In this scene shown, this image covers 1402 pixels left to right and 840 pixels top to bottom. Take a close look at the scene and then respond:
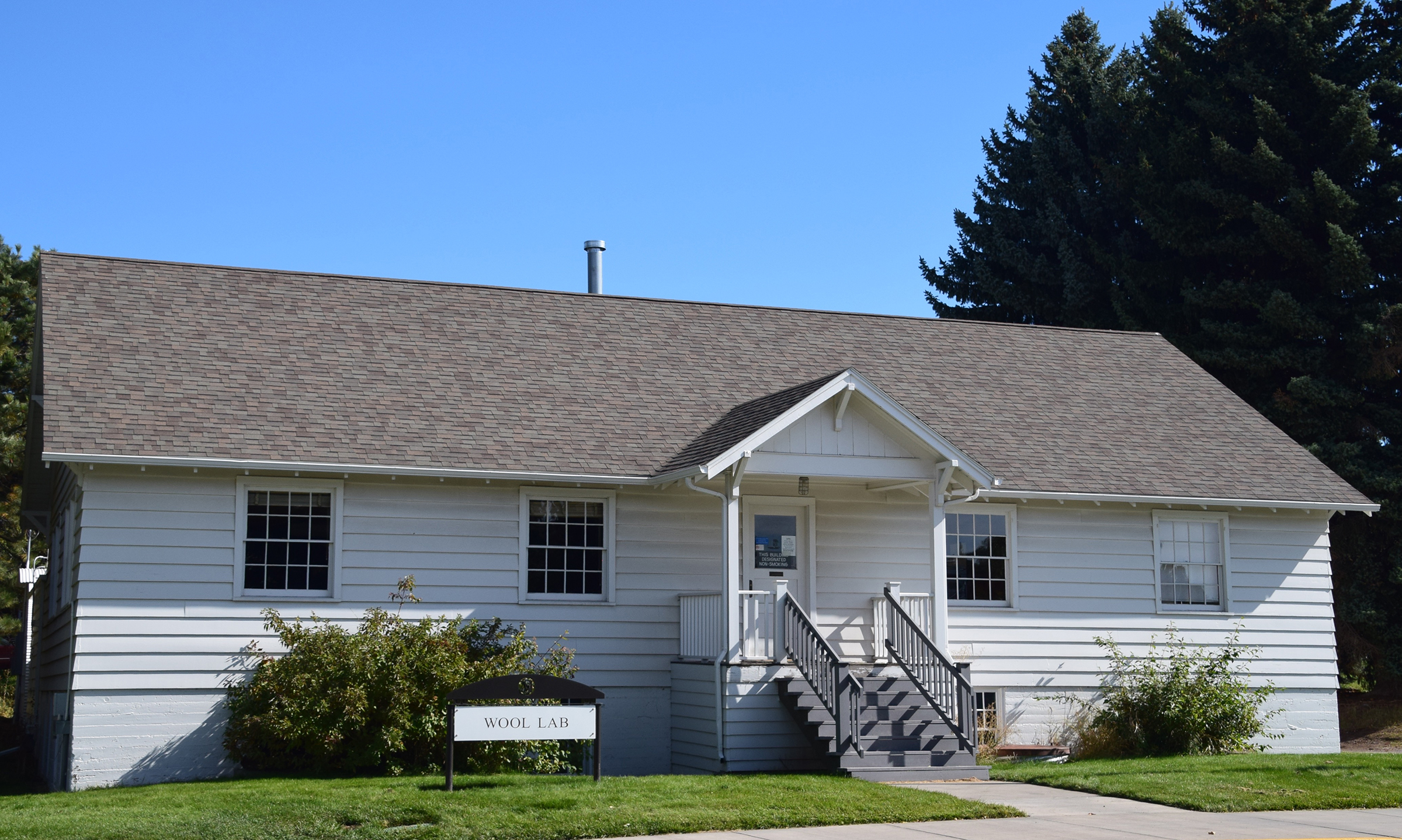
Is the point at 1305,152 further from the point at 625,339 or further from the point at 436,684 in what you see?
the point at 436,684

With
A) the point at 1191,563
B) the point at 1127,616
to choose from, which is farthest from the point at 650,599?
the point at 1191,563

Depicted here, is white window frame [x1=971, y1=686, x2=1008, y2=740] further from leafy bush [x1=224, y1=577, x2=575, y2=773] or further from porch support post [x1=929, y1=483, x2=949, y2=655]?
leafy bush [x1=224, y1=577, x2=575, y2=773]

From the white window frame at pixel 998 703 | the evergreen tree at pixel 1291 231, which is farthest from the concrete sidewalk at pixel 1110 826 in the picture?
the evergreen tree at pixel 1291 231

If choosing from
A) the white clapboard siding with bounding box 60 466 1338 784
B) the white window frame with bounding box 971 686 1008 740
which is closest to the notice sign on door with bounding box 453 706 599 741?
the white clapboard siding with bounding box 60 466 1338 784

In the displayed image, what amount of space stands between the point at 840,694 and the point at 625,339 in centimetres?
772

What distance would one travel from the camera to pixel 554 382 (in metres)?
19.4

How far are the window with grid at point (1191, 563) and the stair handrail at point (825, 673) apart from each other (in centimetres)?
623

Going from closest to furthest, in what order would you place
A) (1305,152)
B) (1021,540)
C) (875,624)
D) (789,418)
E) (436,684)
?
1. (436,684)
2. (789,418)
3. (875,624)
4. (1021,540)
5. (1305,152)

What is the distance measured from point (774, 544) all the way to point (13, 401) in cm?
2717

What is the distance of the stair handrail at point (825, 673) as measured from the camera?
1527 centimetres

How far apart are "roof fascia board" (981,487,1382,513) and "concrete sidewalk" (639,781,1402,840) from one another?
5.62 m

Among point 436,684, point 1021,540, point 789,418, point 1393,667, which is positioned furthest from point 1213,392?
point 436,684

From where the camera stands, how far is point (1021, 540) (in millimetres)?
19297

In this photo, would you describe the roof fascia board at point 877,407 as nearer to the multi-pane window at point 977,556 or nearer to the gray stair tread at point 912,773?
the multi-pane window at point 977,556
